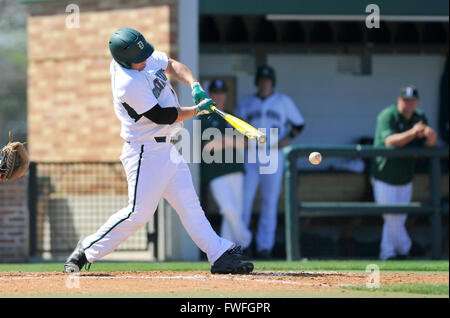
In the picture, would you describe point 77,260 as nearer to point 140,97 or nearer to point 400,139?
point 140,97

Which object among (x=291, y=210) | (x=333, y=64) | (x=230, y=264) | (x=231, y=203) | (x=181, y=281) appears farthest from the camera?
(x=333, y=64)

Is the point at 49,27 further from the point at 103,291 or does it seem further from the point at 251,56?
the point at 103,291

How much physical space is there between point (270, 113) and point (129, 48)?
489 centimetres

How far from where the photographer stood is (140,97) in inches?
264

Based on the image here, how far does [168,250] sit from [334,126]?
357cm

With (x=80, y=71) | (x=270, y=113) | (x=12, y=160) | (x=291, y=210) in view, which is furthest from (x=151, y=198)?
(x=80, y=71)

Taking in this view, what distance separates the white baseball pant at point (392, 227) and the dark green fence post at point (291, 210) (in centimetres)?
105

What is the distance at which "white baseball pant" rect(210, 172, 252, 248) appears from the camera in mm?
10820

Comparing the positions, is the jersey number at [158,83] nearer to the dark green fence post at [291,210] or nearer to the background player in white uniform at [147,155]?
the background player in white uniform at [147,155]

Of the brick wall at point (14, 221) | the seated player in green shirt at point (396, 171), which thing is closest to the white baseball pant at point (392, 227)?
the seated player in green shirt at point (396, 171)

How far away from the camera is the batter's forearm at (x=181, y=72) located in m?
7.22

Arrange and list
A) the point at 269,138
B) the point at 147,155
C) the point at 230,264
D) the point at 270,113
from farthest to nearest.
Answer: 1. the point at 270,113
2. the point at 269,138
3. the point at 230,264
4. the point at 147,155

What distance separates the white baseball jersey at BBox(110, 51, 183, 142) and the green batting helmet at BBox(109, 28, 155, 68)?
0.10m

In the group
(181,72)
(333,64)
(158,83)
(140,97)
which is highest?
(333,64)
